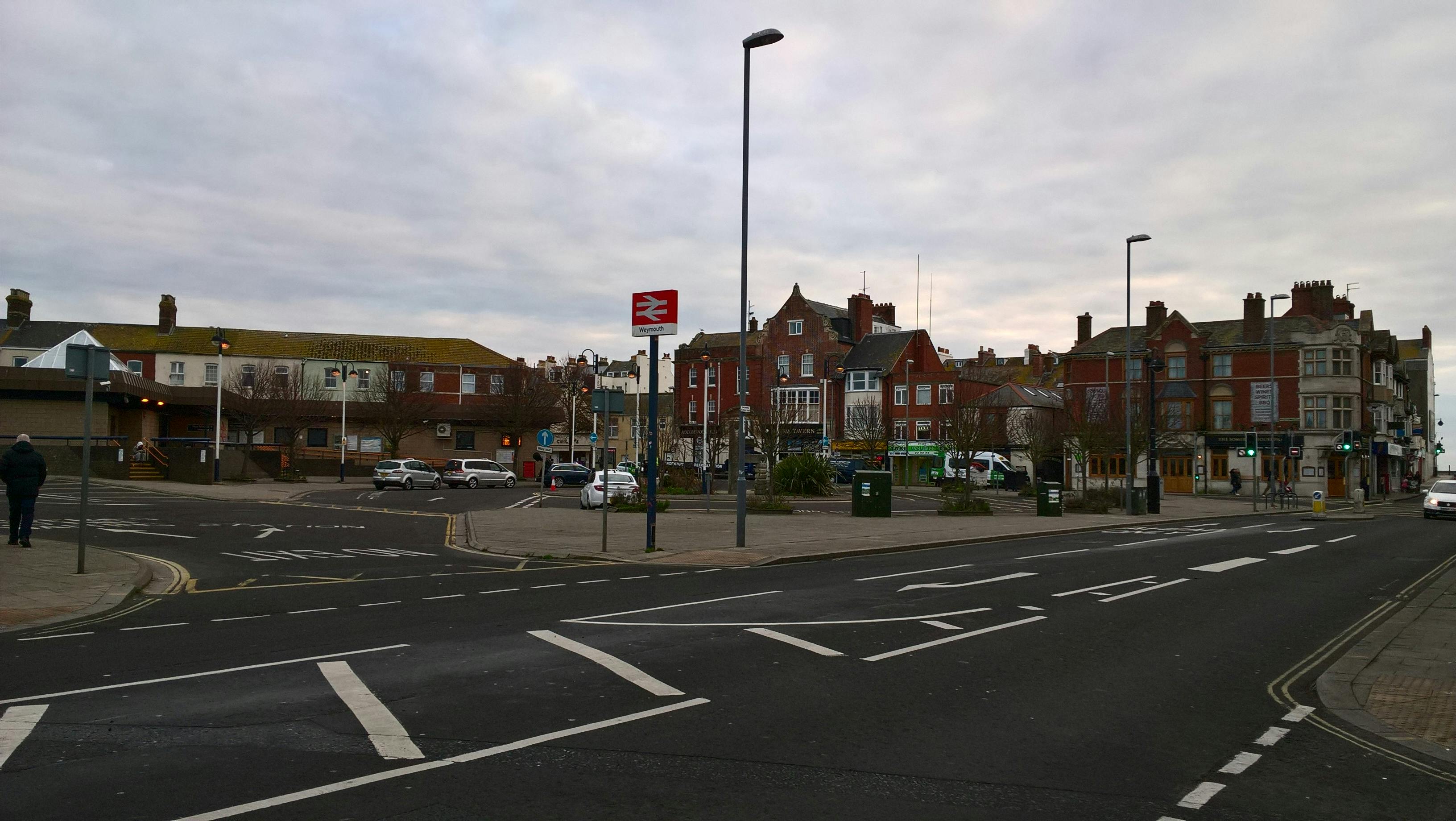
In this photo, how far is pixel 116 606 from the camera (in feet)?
38.6

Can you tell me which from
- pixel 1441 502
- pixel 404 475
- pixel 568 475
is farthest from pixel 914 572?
pixel 568 475

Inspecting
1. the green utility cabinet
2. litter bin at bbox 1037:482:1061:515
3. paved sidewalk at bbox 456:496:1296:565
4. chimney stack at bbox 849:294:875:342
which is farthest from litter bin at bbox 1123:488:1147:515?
chimney stack at bbox 849:294:875:342

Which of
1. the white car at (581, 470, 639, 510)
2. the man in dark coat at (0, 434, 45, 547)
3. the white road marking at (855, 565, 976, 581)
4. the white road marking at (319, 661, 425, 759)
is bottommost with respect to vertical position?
the white road marking at (855, 565, 976, 581)

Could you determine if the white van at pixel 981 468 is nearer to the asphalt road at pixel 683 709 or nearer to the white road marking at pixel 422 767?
the asphalt road at pixel 683 709

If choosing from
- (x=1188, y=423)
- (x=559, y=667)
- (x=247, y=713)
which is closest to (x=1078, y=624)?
(x=559, y=667)

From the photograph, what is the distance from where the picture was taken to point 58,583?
1313 centimetres

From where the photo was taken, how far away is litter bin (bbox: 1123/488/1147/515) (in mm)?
36250

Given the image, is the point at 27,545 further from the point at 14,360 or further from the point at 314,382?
the point at 14,360

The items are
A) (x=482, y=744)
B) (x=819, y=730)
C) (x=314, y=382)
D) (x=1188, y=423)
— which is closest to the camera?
(x=482, y=744)

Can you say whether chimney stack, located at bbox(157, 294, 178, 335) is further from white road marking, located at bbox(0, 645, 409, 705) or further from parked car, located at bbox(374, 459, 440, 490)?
white road marking, located at bbox(0, 645, 409, 705)

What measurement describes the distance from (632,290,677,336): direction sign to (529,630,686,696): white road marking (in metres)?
8.84

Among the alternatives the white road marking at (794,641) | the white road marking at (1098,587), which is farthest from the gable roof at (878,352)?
the white road marking at (794,641)

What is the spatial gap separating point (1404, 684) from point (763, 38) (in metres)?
14.6

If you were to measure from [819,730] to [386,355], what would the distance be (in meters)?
77.6
